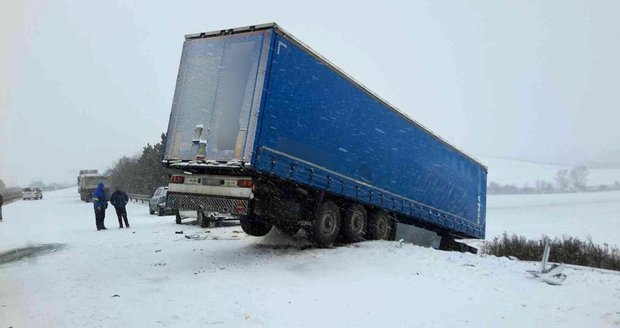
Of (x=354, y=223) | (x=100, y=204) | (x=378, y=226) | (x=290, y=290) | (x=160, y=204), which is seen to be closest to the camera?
(x=290, y=290)

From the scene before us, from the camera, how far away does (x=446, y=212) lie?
1462cm

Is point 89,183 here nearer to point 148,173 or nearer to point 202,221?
point 148,173

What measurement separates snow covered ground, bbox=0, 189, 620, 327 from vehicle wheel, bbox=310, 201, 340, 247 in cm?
29

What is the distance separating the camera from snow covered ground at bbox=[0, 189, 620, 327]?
17.2 feet

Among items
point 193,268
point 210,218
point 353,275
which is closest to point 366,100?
point 353,275

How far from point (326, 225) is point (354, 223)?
1121 mm

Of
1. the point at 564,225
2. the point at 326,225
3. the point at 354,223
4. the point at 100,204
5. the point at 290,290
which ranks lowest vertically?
the point at 290,290

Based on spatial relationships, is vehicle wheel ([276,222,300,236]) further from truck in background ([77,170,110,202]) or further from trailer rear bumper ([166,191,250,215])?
truck in background ([77,170,110,202])

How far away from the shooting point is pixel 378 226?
1105 cm

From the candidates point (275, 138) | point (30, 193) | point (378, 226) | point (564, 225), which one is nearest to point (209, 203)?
point (275, 138)

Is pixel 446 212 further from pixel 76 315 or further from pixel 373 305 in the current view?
pixel 76 315

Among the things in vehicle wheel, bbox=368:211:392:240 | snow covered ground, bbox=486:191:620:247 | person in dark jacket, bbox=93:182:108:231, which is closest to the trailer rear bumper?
vehicle wheel, bbox=368:211:392:240

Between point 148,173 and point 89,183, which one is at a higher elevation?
point 148,173

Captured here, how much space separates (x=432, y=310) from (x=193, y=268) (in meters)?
4.37
